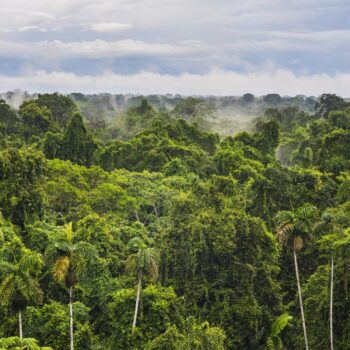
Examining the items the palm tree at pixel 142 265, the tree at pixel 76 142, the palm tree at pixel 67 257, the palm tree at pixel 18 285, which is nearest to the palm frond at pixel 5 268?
the palm tree at pixel 18 285

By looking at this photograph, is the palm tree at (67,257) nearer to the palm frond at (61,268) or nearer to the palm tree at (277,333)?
the palm frond at (61,268)

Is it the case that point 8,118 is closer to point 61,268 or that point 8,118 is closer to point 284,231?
point 284,231

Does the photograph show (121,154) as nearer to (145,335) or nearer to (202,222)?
(202,222)

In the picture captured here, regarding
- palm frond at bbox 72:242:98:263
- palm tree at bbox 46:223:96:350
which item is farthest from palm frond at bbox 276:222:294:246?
palm tree at bbox 46:223:96:350

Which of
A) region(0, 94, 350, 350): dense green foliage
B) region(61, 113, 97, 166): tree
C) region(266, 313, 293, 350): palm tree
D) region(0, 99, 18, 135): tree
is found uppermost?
region(0, 99, 18, 135): tree

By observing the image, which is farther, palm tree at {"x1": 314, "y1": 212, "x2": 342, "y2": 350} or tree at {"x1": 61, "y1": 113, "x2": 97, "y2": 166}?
tree at {"x1": 61, "y1": 113, "x2": 97, "y2": 166}

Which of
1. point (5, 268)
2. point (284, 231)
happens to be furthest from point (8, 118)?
point (5, 268)

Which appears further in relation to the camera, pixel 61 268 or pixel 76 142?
pixel 76 142

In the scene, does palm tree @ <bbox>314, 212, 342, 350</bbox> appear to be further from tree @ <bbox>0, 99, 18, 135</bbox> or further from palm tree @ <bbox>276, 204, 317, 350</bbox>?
tree @ <bbox>0, 99, 18, 135</bbox>

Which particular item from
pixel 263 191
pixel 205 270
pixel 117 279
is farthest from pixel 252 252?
pixel 263 191
